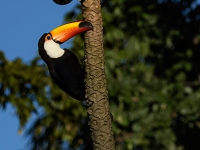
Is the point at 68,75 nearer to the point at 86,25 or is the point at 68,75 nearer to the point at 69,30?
the point at 69,30

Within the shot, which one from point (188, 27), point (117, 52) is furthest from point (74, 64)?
point (188, 27)

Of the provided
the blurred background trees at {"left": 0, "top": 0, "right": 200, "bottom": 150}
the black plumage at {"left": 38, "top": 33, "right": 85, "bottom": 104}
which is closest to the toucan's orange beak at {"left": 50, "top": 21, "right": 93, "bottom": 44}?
the black plumage at {"left": 38, "top": 33, "right": 85, "bottom": 104}

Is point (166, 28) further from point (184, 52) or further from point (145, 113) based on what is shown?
point (145, 113)

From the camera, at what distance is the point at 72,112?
6.97 m

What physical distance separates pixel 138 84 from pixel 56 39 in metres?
2.13

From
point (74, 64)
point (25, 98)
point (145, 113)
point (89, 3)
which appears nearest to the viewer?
point (89, 3)

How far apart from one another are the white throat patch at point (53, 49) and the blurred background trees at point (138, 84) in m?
1.15

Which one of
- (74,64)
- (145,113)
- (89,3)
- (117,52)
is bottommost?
(89,3)

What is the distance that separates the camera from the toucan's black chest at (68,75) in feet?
17.4

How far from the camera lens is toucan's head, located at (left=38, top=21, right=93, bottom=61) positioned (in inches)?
184

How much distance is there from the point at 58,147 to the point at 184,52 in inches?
48.7

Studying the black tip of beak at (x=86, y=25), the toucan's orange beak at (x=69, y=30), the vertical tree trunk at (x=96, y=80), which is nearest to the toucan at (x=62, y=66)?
the toucan's orange beak at (x=69, y=30)

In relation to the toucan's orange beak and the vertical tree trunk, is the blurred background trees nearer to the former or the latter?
the toucan's orange beak

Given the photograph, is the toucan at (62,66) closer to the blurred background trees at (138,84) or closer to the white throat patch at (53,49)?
the white throat patch at (53,49)
